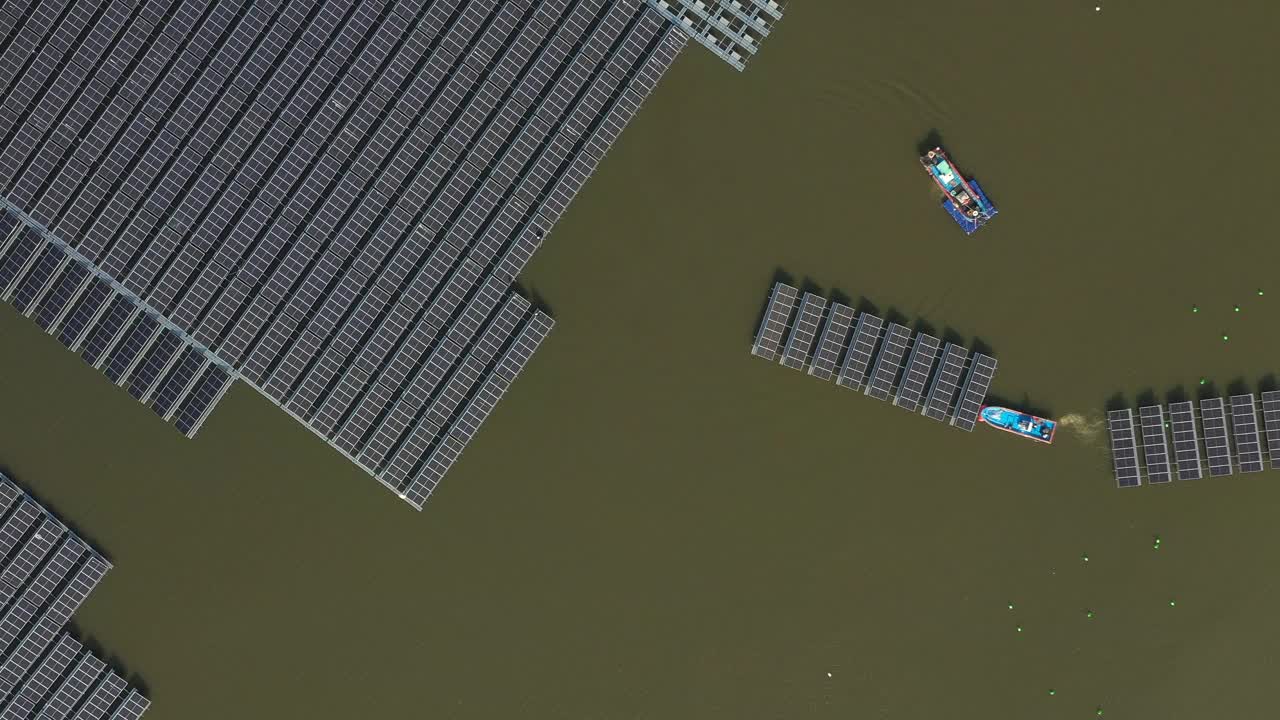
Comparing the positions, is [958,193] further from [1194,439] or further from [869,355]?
[1194,439]

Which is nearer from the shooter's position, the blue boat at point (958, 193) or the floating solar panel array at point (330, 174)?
the floating solar panel array at point (330, 174)

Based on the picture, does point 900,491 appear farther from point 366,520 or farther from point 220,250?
point 220,250

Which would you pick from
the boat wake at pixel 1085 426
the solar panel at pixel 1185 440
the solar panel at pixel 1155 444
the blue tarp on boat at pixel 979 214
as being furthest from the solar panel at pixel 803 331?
the solar panel at pixel 1185 440

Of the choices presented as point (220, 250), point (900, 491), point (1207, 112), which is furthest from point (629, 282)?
point (1207, 112)

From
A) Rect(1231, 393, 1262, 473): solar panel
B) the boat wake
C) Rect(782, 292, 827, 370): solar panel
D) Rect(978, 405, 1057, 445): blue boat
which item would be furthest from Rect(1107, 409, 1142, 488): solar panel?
Rect(782, 292, 827, 370): solar panel

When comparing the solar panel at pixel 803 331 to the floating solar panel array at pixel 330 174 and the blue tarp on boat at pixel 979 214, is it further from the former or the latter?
the floating solar panel array at pixel 330 174

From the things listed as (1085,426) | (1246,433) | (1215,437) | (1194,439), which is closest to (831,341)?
(1085,426)

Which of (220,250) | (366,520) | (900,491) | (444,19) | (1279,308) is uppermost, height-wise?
(1279,308)
